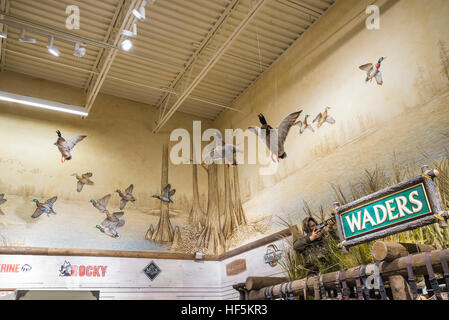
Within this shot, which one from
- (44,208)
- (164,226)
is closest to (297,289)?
(164,226)

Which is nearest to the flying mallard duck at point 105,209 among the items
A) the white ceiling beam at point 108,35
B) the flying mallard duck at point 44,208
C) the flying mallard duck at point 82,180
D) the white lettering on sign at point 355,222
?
the flying mallard duck at point 82,180

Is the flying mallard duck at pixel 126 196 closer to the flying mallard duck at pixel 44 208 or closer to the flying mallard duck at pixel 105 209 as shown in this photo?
the flying mallard duck at pixel 105 209

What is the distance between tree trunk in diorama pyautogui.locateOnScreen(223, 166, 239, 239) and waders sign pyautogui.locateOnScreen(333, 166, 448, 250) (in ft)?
14.4

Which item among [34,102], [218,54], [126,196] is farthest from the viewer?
[126,196]

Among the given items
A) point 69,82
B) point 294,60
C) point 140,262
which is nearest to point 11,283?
point 140,262

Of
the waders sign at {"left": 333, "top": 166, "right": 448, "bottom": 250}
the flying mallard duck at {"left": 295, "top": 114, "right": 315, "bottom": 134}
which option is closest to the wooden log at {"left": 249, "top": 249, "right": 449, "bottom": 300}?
the waders sign at {"left": 333, "top": 166, "right": 448, "bottom": 250}

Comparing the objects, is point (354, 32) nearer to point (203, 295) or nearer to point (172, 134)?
point (172, 134)

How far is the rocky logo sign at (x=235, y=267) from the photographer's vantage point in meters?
7.06

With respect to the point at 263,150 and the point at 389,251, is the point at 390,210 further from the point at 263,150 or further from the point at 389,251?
the point at 263,150

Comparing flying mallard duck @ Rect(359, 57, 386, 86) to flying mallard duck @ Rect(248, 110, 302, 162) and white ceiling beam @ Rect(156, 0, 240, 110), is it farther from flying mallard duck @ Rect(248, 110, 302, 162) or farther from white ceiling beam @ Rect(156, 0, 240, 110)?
white ceiling beam @ Rect(156, 0, 240, 110)

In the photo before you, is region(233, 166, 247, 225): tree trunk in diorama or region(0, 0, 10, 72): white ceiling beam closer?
region(0, 0, 10, 72): white ceiling beam

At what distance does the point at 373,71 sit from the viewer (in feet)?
17.1

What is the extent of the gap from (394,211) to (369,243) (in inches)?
58.7

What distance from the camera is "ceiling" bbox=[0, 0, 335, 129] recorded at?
6.32 m
